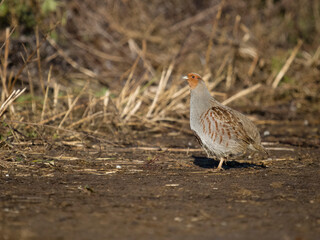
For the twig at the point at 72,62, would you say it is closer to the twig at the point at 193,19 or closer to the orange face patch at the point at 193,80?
the twig at the point at 193,19

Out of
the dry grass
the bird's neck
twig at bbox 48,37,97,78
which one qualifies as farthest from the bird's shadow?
twig at bbox 48,37,97,78

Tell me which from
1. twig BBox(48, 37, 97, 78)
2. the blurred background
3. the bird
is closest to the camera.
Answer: the bird

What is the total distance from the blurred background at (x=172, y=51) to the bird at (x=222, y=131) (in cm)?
232

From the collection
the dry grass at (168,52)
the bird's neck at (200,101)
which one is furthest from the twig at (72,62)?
the bird's neck at (200,101)

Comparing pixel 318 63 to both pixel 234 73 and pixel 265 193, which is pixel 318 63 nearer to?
pixel 234 73

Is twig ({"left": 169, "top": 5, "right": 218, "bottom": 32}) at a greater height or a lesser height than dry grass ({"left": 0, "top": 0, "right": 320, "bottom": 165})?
greater

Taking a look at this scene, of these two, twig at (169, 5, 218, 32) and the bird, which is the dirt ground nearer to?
the bird

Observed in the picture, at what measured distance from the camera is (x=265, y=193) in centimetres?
391

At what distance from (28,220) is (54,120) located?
3.41m

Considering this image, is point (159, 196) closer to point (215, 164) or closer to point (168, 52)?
point (215, 164)

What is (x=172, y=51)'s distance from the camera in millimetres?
10516

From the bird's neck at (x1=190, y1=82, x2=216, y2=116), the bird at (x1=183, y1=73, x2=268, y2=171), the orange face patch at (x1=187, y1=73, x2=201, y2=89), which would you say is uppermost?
the orange face patch at (x1=187, y1=73, x2=201, y2=89)

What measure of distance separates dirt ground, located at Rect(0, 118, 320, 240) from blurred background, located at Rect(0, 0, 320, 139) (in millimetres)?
2238

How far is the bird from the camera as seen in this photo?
4.76 meters
